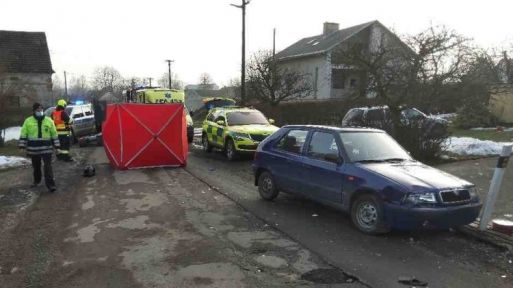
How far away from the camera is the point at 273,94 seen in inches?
1299

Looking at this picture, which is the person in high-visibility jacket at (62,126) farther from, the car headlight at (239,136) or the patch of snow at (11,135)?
the patch of snow at (11,135)

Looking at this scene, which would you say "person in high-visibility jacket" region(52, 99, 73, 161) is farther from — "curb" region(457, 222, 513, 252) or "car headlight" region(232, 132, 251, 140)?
"curb" region(457, 222, 513, 252)

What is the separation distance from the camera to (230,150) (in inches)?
613

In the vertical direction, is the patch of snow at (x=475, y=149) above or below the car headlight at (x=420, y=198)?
below

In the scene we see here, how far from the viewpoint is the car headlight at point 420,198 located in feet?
21.4

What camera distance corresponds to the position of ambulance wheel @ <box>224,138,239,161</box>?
605 inches

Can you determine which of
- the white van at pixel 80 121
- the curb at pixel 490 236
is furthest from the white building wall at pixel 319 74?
the curb at pixel 490 236

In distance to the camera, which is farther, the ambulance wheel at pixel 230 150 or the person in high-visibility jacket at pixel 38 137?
the ambulance wheel at pixel 230 150

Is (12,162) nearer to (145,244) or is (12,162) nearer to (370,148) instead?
(145,244)

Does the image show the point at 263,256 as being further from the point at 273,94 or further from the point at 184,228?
the point at 273,94

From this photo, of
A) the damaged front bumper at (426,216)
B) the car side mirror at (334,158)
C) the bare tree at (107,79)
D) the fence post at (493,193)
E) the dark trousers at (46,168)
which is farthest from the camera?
the bare tree at (107,79)

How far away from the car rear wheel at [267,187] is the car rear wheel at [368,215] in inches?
86.1

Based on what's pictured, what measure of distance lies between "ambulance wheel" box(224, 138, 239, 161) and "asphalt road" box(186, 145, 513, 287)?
6.25m

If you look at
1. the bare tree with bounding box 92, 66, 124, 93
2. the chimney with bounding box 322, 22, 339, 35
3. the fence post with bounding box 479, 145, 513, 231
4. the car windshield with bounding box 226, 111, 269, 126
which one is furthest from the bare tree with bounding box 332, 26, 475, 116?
the bare tree with bounding box 92, 66, 124, 93
